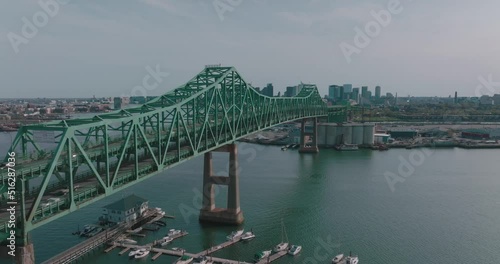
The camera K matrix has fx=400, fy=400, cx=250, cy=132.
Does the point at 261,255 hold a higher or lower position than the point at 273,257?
higher

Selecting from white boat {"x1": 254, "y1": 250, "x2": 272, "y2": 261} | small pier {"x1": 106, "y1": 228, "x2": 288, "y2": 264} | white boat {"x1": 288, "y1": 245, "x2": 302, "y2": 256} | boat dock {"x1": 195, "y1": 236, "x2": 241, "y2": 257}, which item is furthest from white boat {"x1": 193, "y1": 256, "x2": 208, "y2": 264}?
white boat {"x1": 288, "y1": 245, "x2": 302, "y2": 256}

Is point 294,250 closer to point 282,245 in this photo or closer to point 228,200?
point 282,245

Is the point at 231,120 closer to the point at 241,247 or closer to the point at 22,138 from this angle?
the point at 241,247

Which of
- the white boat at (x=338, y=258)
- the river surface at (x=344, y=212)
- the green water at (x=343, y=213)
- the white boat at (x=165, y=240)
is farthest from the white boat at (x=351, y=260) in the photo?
the white boat at (x=165, y=240)

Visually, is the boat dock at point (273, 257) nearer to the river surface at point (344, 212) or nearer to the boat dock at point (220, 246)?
the river surface at point (344, 212)

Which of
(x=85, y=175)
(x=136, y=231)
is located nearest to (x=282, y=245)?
(x=136, y=231)

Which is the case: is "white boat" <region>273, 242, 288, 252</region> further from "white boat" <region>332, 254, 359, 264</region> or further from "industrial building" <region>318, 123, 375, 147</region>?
"industrial building" <region>318, 123, 375, 147</region>

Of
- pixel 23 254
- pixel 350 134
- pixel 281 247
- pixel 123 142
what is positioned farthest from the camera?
pixel 350 134
